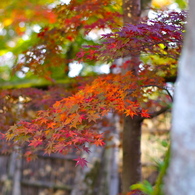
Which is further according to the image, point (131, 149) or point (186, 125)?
point (131, 149)

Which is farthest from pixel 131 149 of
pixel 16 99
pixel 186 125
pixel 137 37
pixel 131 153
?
pixel 186 125

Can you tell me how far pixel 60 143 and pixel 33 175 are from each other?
3.93 m

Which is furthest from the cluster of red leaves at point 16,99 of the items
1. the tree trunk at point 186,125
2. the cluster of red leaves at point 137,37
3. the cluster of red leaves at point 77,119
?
the tree trunk at point 186,125

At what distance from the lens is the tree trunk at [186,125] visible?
4.36 ft

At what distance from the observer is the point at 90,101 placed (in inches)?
92.8

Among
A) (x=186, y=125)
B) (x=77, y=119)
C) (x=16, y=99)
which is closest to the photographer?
(x=186, y=125)

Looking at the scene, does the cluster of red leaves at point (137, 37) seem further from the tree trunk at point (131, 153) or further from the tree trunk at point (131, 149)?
the tree trunk at point (131, 153)

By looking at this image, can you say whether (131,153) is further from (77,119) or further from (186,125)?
(186,125)

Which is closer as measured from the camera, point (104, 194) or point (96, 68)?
point (104, 194)

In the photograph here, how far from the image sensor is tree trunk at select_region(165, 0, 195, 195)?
1.33 meters

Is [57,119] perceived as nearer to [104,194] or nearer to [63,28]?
[63,28]

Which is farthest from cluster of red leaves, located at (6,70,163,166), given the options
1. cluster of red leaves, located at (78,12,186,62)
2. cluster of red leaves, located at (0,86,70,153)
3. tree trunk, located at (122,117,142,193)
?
tree trunk, located at (122,117,142,193)

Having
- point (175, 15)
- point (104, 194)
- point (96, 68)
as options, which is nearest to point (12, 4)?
point (96, 68)

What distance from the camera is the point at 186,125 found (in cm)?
134
